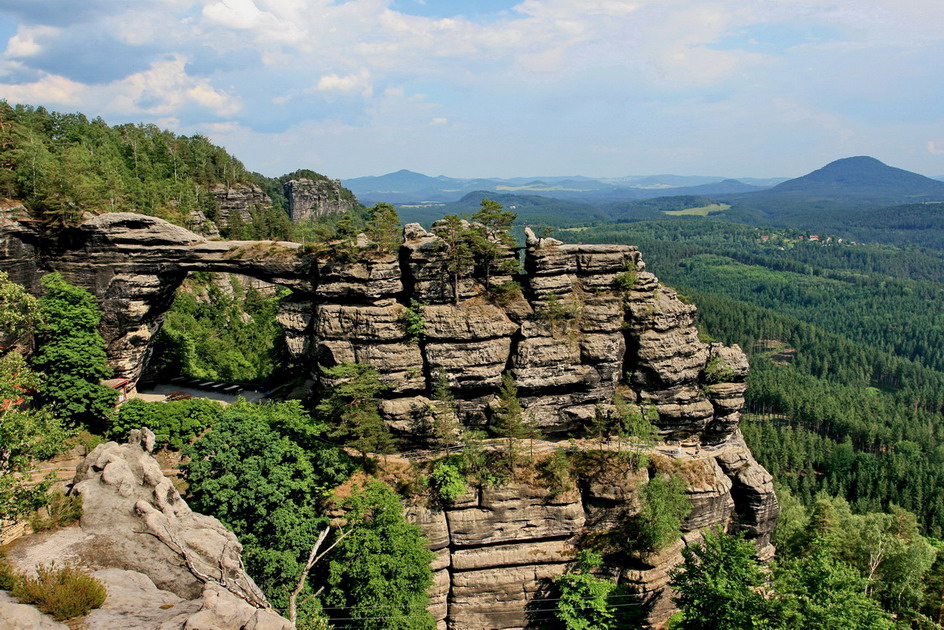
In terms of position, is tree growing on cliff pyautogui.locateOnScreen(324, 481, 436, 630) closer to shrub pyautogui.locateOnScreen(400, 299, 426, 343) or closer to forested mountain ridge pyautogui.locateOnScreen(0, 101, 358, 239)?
shrub pyautogui.locateOnScreen(400, 299, 426, 343)

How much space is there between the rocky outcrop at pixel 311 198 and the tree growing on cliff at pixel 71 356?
89.3 metres

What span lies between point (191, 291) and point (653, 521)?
4833cm

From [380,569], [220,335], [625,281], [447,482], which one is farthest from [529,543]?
[220,335]

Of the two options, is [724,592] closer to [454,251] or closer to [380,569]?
[380,569]

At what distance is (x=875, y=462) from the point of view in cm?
6819

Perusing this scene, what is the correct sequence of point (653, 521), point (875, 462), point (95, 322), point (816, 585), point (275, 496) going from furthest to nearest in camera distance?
point (875, 462) < point (95, 322) < point (653, 521) < point (275, 496) < point (816, 585)

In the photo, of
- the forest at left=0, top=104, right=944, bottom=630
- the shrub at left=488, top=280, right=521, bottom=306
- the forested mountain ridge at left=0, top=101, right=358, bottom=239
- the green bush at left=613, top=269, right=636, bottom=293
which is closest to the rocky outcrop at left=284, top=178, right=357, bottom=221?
the forested mountain ridge at left=0, top=101, right=358, bottom=239

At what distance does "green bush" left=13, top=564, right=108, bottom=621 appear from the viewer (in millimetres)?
12516

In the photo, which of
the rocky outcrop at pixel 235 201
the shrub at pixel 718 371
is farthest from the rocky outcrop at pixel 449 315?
the rocky outcrop at pixel 235 201

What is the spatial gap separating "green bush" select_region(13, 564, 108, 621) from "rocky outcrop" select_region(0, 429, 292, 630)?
31 cm

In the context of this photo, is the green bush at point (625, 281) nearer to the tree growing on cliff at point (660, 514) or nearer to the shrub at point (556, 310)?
the shrub at point (556, 310)

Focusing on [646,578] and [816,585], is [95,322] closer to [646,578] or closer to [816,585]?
[646,578]

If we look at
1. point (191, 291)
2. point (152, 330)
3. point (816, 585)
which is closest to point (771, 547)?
point (816, 585)

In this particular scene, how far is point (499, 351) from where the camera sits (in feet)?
99.2
